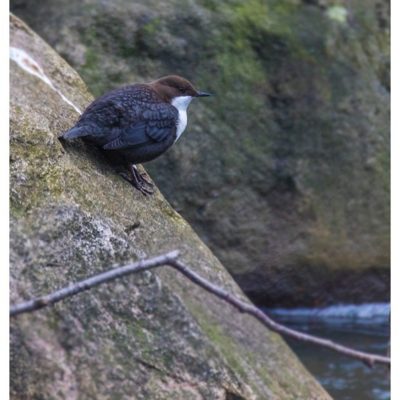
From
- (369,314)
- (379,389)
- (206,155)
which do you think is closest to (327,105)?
(206,155)

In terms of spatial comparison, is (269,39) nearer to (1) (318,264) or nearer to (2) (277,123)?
(2) (277,123)

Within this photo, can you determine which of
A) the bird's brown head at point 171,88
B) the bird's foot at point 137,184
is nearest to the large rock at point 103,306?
the bird's foot at point 137,184

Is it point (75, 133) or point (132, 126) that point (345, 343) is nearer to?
point (132, 126)

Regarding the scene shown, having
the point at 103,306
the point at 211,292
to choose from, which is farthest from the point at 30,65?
the point at 211,292

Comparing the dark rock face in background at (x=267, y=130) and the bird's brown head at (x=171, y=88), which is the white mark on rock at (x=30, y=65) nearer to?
the bird's brown head at (x=171, y=88)

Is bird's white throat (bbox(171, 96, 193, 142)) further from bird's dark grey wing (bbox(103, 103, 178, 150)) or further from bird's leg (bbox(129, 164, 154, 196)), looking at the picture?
bird's leg (bbox(129, 164, 154, 196))
